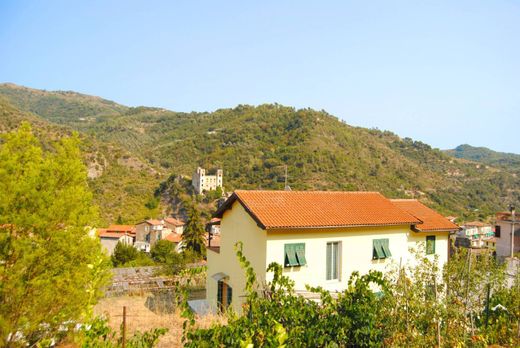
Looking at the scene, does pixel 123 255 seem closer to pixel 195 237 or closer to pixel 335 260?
pixel 195 237

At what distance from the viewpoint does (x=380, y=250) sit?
50.5ft

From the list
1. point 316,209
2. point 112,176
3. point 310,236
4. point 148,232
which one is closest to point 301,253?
point 310,236

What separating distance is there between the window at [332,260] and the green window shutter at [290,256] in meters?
1.67

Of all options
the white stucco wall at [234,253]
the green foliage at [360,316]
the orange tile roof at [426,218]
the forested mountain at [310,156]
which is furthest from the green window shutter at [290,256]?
the forested mountain at [310,156]

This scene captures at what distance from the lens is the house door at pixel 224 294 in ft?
48.8

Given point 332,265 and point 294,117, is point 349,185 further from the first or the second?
point 332,265

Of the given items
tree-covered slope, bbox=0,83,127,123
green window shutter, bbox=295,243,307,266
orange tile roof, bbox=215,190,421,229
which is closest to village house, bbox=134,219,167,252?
orange tile roof, bbox=215,190,421,229

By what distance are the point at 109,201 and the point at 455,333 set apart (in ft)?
260

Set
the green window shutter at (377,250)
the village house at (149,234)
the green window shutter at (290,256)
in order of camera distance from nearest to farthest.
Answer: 1. the green window shutter at (290,256)
2. the green window shutter at (377,250)
3. the village house at (149,234)

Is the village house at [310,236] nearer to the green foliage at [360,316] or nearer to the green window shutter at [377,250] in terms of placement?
the green window shutter at [377,250]

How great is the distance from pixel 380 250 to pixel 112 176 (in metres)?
78.5

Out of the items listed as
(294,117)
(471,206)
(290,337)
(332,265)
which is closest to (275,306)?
(290,337)

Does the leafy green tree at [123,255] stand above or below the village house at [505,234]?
below

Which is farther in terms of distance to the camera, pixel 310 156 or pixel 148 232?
pixel 310 156
